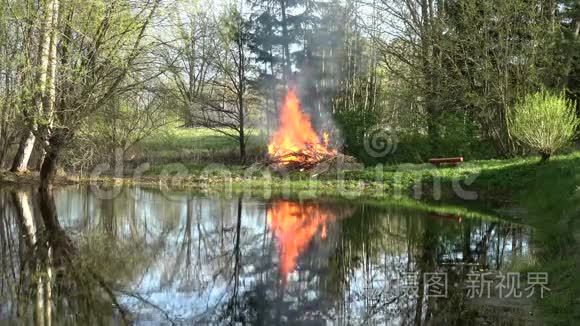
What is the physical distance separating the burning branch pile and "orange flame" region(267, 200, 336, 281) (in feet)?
19.8

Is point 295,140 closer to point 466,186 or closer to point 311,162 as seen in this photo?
point 311,162

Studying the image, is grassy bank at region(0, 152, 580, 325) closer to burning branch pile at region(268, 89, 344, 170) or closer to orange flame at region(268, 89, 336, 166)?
burning branch pile at region(268, 89, 344, 170)

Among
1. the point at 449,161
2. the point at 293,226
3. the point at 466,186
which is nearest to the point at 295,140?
the point at 449,161

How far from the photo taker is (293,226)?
12.0m

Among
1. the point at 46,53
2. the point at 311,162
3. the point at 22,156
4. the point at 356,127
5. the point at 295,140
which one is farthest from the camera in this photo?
the point at 356,127

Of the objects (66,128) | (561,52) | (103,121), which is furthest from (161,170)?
(561,52)

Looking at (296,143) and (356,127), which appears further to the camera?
(356,127)

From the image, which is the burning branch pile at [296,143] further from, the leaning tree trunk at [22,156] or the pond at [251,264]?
the leaning tree trunk at [22,156]

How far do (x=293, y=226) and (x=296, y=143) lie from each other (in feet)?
38.4

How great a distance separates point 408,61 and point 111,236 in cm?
1874

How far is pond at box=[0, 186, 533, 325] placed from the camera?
609cm

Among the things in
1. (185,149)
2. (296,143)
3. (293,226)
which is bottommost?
(293,226)

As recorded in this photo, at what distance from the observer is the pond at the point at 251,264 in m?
6.09

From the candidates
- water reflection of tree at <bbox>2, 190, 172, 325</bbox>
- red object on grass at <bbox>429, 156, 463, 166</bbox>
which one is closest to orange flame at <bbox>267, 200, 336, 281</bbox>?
water reflection of tree at <bbox>2, 190, 172, 325</bbox>
